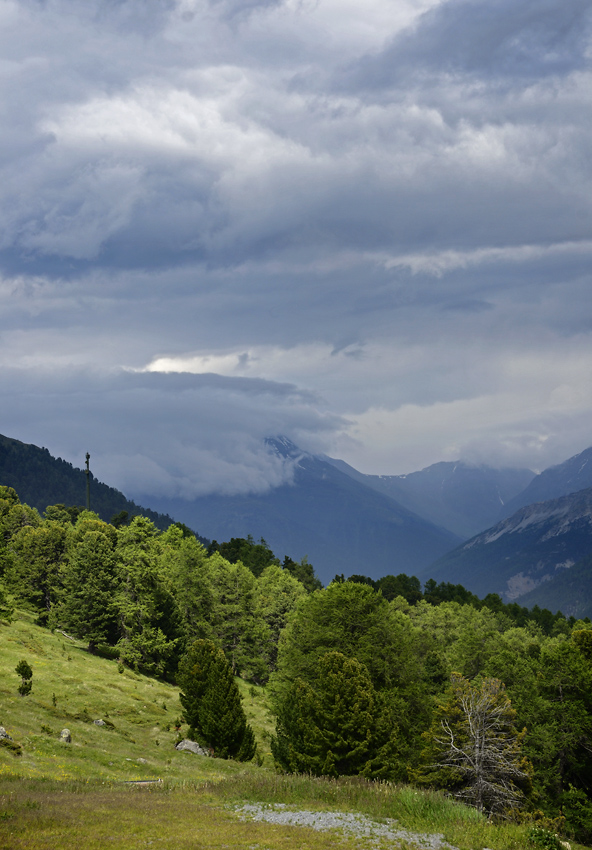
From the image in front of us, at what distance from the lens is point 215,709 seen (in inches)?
1928

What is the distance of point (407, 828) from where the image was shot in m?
21.6

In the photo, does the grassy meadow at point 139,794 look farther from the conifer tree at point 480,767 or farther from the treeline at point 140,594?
the treeline at point 140,594

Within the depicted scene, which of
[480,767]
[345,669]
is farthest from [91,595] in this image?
[480,767]

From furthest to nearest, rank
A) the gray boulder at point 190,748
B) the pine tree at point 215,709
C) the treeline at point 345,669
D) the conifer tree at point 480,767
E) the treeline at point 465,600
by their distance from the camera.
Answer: the treeline at point 465,600, the pine tree at point 215,709, the gray boulder at point 190,748, the treeline at point 345,669, the conifer tree at point 480,767

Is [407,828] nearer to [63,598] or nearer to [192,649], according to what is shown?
[192,649]

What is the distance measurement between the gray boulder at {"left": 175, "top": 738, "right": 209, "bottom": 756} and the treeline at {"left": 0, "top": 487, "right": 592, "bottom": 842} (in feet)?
3.46

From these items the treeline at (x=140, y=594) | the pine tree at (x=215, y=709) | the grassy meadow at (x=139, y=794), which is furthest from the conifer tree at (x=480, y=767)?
the treeline at (x=140, y=594)

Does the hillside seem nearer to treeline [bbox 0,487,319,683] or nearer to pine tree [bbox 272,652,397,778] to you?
→ treeline [bbox 0,487,319,683]

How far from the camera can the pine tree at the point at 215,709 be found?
48688 millimetres

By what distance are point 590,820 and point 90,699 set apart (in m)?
39.1

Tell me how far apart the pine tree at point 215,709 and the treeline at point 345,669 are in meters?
0.18

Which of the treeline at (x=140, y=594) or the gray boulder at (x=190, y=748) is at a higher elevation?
the treeline at (x=140, y=594)

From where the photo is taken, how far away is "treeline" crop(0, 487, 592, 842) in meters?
37.5

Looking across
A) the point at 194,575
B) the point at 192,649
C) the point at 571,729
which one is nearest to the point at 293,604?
the point at 194,575
